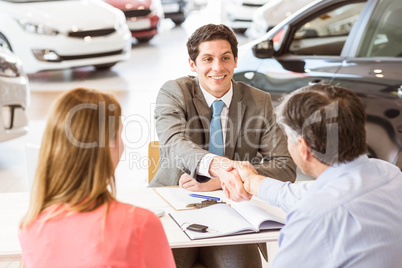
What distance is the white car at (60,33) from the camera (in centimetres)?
735

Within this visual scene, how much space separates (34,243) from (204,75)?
1598 millimetres

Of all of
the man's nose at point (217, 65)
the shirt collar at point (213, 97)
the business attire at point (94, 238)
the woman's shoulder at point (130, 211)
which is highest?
the man's nose at point (217, 65)

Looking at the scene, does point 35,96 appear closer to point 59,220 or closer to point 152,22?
point 152,22

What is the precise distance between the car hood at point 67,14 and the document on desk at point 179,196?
208 inches

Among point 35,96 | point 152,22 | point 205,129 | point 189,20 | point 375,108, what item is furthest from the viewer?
point 189,20

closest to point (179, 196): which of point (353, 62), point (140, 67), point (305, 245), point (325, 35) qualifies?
point (305, 245)

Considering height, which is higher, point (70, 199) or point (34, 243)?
point (70, 199)

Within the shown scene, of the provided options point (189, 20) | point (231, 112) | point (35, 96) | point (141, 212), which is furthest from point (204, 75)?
point (189, 20)

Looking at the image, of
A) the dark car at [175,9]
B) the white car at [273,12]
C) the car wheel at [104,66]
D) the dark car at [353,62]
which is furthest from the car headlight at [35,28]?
the dark car at [175,9]

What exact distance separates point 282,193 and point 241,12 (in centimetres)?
822

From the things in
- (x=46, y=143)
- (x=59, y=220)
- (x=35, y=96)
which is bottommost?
(x=35, y=96)

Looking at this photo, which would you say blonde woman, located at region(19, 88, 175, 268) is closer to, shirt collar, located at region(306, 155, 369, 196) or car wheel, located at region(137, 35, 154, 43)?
shirt collar, located at region(306, 155, 369, 196)

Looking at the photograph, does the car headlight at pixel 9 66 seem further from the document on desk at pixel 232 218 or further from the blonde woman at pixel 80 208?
the blonde woman at pixel 80 208

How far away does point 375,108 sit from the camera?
4.03m
